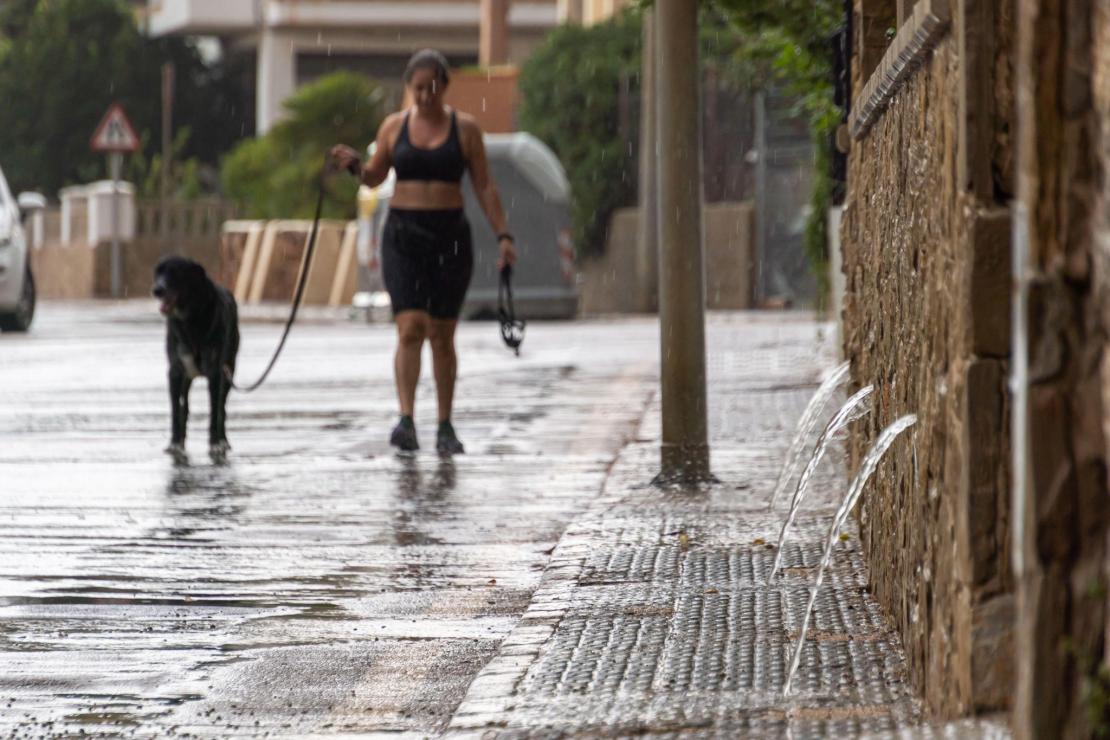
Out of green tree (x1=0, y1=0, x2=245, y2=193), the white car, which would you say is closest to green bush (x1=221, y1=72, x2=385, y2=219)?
green tree (x1=0, y1=0, x2=245, y2=193)

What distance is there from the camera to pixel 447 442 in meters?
9.68

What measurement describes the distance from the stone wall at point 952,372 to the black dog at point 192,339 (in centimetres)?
536

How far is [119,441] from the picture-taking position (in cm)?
1052

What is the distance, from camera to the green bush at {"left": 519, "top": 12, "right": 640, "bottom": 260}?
104 ft

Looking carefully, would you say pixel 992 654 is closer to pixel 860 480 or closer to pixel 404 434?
pixel 860 480

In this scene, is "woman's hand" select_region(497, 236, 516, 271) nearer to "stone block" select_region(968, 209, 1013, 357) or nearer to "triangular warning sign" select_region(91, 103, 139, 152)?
"stone block" select_region(968, 209, 1013, 357)

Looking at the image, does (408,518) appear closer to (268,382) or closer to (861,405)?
(861,405)

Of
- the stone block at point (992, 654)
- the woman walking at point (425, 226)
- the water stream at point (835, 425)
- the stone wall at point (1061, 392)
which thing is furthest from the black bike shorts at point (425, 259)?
the stone wall at point (1061, 392)

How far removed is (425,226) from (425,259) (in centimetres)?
15

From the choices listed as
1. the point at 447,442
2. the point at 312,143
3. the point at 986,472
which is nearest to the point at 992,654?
the point at 986,472

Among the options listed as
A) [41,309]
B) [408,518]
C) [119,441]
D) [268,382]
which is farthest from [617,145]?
[408,518]

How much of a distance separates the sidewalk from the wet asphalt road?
0.55 ft

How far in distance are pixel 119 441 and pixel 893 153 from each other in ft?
21.0

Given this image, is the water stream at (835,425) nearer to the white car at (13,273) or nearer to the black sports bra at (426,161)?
the black sports bra at (426,161)
